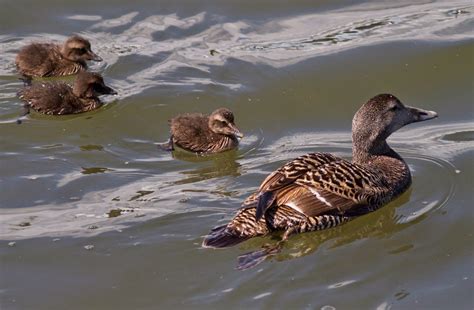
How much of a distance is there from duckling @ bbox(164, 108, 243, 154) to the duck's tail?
6.24 ft

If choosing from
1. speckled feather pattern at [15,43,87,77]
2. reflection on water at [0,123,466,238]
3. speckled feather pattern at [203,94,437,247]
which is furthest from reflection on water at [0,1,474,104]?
speckled feather pattern at [203,94,437,247]

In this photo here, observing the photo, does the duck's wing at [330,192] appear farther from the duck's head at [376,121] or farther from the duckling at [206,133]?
the duckling at [206,133]

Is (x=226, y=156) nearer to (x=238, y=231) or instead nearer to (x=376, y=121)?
(x=376, y=121)

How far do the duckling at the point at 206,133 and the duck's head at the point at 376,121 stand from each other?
1204 millimetres

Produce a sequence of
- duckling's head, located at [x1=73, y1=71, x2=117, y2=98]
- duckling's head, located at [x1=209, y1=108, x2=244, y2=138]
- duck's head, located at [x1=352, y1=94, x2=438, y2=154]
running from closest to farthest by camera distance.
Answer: duck's head, located at [x1=352, y1=94, x2=438, y2=154], duckling's head, located at [x1=209, y1=108, x2=244, y2=138], duckling's head, located at [x1=73, y1=71, x2=117, y2=98]

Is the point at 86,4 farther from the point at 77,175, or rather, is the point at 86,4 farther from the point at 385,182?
the point at 385,182

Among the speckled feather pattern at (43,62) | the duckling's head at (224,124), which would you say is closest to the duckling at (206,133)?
the duckling's head at (224,124)

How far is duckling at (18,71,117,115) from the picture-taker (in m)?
9.41

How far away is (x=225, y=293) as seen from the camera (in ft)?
21.0

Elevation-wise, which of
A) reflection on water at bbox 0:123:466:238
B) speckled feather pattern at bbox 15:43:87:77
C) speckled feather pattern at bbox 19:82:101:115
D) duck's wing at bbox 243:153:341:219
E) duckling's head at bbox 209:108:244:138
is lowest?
reflection on water at bbox 0:123:466:238

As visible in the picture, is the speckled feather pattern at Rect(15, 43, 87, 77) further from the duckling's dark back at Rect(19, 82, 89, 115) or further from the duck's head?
the duck's head

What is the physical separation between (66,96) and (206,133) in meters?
1.44

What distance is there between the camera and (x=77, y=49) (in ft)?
33.6

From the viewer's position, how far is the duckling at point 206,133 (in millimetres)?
8953
